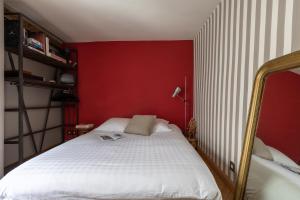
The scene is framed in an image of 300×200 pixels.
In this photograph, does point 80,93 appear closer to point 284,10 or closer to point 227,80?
point 227,80

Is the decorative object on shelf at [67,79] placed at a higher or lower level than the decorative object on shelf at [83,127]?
higher

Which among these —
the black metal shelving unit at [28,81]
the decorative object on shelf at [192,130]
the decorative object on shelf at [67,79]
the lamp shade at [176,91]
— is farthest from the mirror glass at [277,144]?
the decorative object on shelf at [67,79]

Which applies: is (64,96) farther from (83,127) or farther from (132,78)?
(132,78)

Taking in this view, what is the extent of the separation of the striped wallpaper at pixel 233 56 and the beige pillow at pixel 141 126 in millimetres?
787

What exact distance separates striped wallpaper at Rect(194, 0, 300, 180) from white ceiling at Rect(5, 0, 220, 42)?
28 centimetres

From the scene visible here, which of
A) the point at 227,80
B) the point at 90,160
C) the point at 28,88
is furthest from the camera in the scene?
the point at 28,88

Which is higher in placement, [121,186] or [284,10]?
[284,10]

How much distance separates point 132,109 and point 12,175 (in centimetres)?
242

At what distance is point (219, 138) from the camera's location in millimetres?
2410

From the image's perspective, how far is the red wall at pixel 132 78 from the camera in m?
3.69

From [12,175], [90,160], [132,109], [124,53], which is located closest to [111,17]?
[124,53]

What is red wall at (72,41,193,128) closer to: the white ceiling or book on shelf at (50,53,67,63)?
the white ceiling

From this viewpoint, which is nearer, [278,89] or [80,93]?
[278,89]

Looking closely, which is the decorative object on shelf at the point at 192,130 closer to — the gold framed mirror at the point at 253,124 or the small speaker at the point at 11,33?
the gold framed mirror at the point at 253,124
